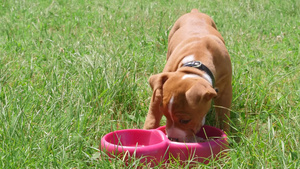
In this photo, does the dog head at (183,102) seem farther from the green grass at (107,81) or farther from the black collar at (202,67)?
the green grass at (107,81)

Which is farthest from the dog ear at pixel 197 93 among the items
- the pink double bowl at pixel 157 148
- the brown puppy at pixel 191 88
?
the pink double bowl at pixel 157 148

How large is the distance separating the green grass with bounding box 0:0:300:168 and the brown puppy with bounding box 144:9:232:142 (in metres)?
0.28

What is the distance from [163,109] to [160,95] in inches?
6.8

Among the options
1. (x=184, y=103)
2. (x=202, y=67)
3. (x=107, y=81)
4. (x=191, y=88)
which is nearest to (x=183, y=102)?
(x=184, y=103)

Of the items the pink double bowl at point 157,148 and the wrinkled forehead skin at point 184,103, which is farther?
the wrinkled forehead skin at point 184,103

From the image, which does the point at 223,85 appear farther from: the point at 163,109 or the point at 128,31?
the point at 128,31

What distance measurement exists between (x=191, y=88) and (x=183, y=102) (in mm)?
184

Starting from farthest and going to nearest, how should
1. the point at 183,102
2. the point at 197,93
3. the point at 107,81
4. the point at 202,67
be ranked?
the point at 107,81 < the point at 202,67 < the point at 183,102 < the point at 197,93

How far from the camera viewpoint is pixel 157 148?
295 cm

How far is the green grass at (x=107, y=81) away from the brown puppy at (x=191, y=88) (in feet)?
0.93

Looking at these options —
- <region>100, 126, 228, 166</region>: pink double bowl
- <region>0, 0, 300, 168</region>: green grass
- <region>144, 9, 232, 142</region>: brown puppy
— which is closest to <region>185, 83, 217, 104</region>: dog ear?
<region>144, 9, 232, 142</region>: brown puppy

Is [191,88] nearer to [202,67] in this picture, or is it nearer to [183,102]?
[183,102]

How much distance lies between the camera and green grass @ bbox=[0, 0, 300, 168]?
2.92 meters

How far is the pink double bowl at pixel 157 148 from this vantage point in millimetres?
2891
